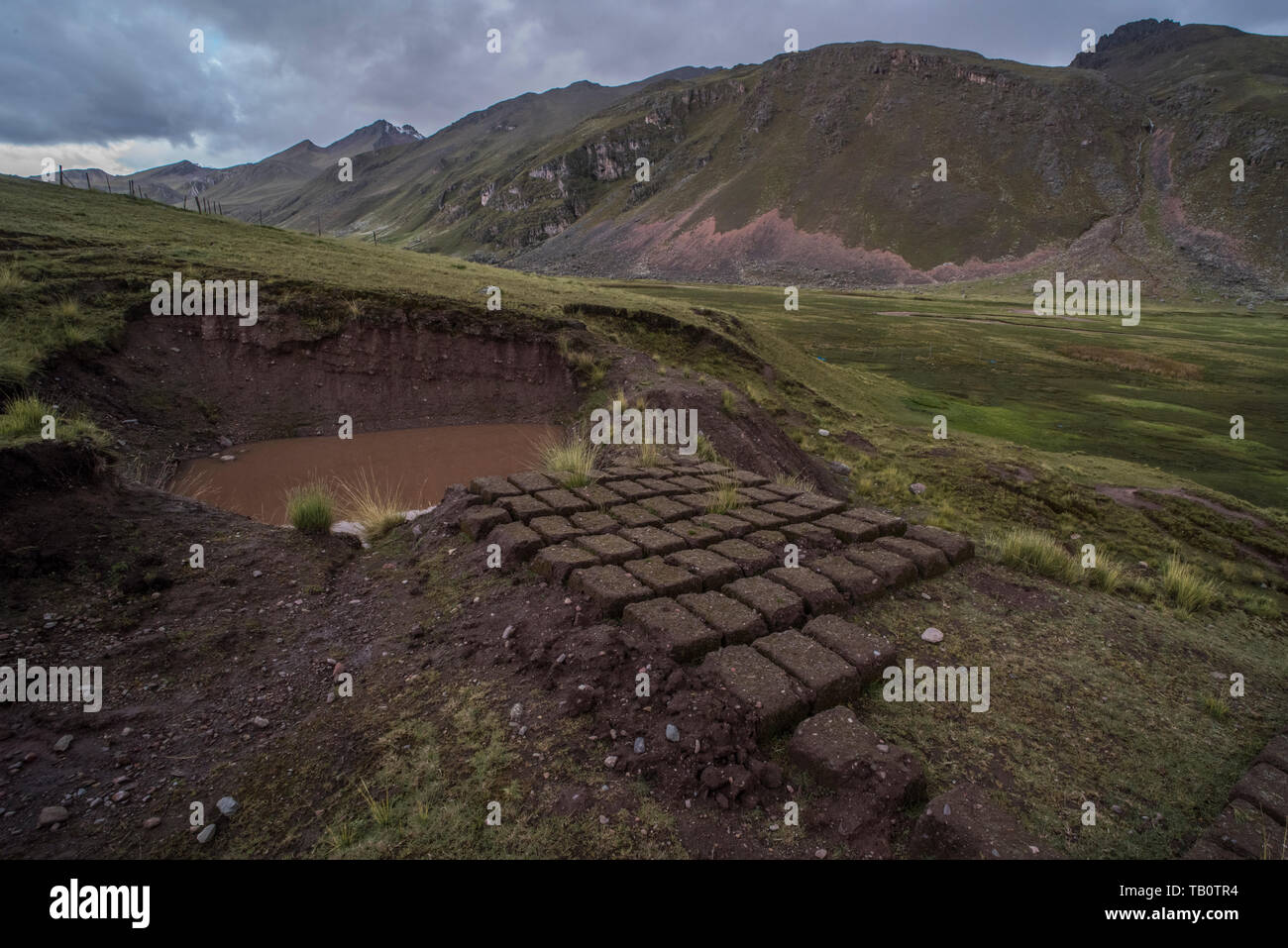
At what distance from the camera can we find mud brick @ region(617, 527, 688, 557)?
443cm

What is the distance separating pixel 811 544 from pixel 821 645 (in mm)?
1574

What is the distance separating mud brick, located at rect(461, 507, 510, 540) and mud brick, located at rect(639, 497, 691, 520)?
48.6 inches

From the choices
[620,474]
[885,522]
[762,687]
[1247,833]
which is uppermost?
[620,474]

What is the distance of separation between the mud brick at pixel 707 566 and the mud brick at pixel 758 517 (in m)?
0.78

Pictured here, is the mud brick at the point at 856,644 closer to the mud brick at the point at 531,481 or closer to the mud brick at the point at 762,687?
the mud brick at the point at 762,687

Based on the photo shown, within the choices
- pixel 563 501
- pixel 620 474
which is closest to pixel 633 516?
pixel 563 501

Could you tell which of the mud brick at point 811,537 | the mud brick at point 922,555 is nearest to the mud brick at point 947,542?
the mud brick at point 922,555

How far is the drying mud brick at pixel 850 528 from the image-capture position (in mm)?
5031

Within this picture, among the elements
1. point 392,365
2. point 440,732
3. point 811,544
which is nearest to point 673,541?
point 811,544

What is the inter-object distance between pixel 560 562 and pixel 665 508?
1442mm

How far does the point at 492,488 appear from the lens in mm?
5461

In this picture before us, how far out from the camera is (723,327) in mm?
15438

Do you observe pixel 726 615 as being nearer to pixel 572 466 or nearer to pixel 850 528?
pixel 850 528
